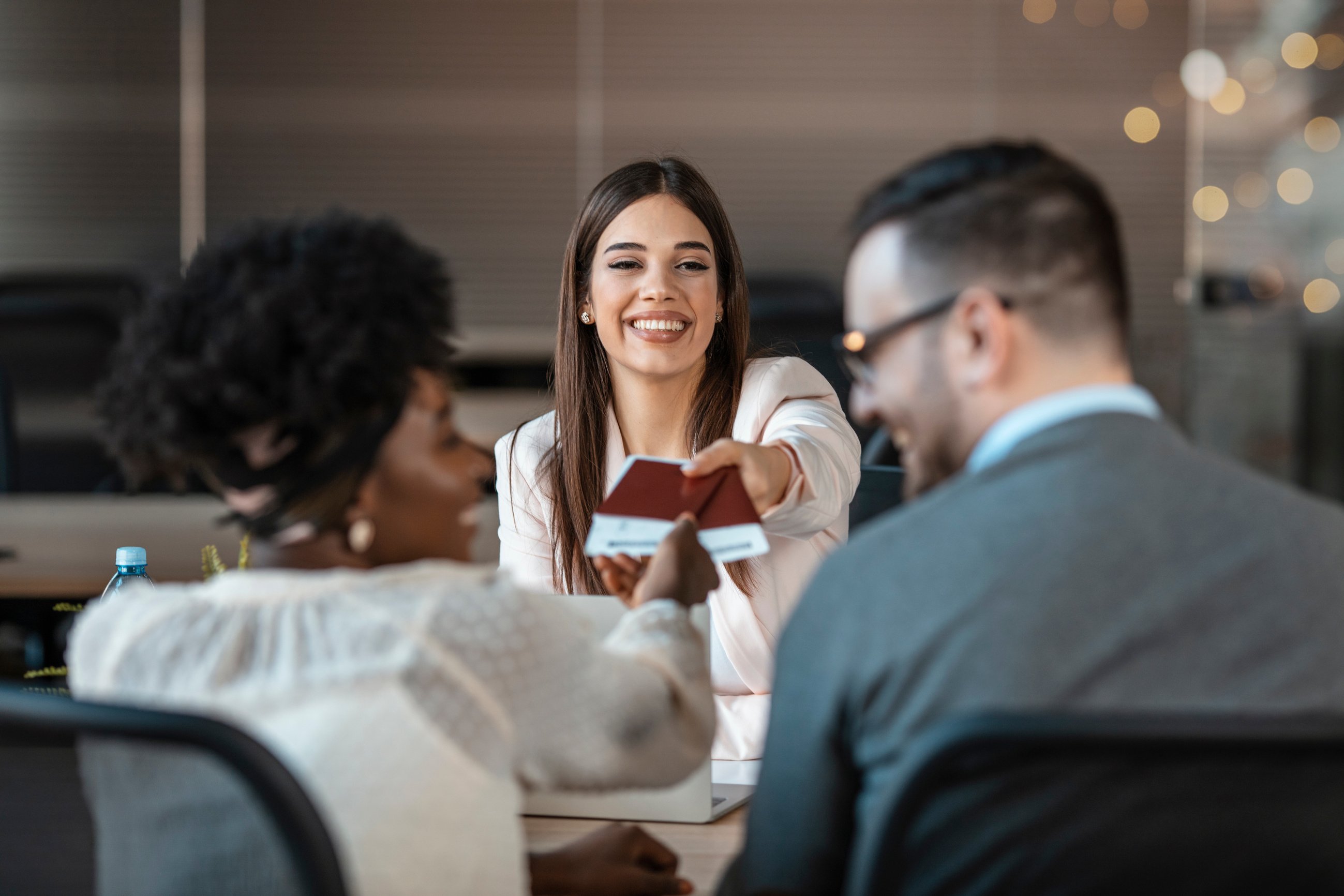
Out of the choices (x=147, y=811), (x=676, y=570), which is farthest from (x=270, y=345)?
(x=676, y=570)

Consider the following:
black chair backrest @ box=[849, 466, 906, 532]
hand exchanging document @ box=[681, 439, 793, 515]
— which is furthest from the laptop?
black chair backrest @ box=[849, 466, 906, 532]

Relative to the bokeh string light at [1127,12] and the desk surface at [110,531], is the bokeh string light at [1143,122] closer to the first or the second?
the bokeh string light at [1127,12]

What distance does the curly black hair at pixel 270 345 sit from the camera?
2.81 feet

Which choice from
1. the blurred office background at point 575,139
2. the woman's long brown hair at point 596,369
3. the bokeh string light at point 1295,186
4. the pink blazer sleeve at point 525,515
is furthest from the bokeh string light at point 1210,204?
the pink blazer sleeve at point 525,515

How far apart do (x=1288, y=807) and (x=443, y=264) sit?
2.30ft

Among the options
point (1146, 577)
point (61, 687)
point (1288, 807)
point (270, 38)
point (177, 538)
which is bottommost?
point (177, 538)

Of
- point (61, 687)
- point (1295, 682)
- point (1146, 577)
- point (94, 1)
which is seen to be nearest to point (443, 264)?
point (1146, 577)

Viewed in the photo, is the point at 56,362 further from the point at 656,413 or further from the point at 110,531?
the point at 656,413

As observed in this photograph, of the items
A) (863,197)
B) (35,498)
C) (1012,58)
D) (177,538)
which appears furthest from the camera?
(1012,58)

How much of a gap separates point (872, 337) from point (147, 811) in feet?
2.06

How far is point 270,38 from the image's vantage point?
4941 mm

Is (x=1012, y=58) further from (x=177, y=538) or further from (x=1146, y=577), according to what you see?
(x=1146, y=577)

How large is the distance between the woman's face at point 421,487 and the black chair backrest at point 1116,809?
420 millimetres

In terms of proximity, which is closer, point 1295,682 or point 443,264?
point 1295,682
